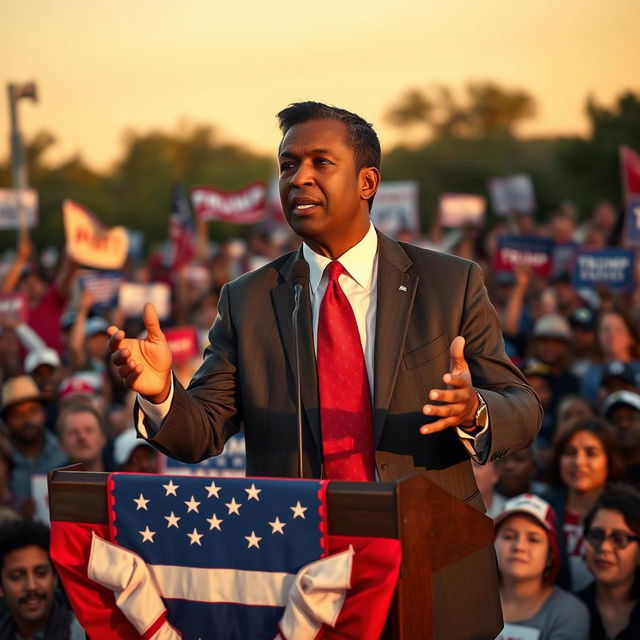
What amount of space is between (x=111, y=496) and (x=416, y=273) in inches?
37.2

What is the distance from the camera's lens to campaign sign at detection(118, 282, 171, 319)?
12094 mm

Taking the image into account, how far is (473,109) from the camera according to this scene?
52844 mm

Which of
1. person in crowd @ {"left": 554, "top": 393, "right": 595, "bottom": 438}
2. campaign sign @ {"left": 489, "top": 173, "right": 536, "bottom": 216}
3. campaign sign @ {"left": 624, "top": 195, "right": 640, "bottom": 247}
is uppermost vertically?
campaign sign @ {"left": 489, "top": 173, "right": 536, "bottom": 216}

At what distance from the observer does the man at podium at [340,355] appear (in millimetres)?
2861

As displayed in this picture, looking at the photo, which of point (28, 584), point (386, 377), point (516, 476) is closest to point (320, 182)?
point (386, 377)

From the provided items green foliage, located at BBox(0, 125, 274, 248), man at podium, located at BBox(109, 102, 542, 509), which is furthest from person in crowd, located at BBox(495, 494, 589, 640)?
green foliage, located at BBox(0, 125, 274, 248)

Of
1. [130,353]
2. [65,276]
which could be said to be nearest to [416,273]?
[130,353]

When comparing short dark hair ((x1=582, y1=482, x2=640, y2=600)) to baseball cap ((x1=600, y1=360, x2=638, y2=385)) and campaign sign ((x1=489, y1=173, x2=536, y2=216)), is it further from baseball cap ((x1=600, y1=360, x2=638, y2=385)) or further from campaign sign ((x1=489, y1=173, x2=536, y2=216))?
campaign sign ((x1=489, y1=173, x2=536, y2=216))

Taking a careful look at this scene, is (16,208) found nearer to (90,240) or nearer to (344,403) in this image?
(90,240)

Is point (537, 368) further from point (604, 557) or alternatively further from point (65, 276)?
point (65, 276)

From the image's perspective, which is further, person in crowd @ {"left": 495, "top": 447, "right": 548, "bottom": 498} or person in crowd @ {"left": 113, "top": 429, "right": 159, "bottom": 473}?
person in crowd @ {"left": 113, "top": 429, "right": 159, "bottom": 473}

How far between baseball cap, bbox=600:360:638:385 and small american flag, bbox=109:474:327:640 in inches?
223

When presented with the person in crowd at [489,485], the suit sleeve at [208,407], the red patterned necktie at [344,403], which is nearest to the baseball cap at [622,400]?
the person in crowd at [489,485]

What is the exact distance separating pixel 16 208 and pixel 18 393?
23.2 ft
